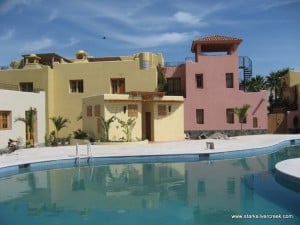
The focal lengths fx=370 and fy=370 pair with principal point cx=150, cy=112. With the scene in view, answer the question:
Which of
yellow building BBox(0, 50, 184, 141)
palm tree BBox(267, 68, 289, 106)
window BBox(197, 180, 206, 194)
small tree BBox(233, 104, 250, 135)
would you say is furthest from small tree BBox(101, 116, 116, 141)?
palm tree BBox(267, 68, 289, 106)

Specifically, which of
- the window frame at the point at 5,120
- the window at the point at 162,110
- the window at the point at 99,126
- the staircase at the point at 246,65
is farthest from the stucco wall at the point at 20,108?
the staircase at the point at 246,65

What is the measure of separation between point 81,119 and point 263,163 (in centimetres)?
1600

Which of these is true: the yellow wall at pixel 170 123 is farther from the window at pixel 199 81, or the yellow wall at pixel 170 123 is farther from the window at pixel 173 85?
the window at pixel 173 85

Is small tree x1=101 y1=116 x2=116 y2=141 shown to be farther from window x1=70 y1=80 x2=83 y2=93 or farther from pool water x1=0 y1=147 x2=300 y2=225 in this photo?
pool water x1=0 y1=147 x2=300 y2=225

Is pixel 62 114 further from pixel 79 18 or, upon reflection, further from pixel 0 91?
pixel 79 18

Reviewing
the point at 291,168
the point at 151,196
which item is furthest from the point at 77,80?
the point at 291,168

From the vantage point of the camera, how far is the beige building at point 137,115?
904 inches

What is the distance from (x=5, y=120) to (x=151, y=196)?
1349 centimetres

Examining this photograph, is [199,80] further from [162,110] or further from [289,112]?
[289,112]

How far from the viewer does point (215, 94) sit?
92.4ft

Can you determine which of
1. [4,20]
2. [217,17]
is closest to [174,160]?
[217,17]

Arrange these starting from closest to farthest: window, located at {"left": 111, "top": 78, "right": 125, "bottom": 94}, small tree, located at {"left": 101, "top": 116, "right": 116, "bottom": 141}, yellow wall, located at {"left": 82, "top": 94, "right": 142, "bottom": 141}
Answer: small tree, located at {"left": 101, "top": 116, "right": 116, "bottom": 141} < yellow wall, located at {"left": 82, "top": 94, "right": 142, "bottom": 141} < window, located at {"left": 111, "top": 78, "right": 125, "bottom": 94}

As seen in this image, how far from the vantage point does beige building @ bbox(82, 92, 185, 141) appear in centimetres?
2297

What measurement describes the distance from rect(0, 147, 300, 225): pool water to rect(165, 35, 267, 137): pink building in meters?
12.6
